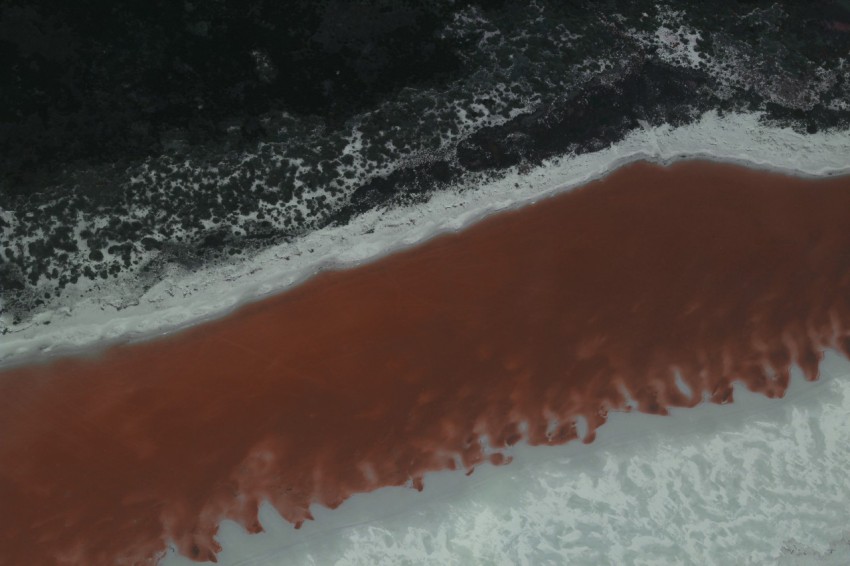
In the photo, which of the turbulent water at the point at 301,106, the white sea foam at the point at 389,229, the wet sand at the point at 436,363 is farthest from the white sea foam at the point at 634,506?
the turbulent water at the point at 301,106

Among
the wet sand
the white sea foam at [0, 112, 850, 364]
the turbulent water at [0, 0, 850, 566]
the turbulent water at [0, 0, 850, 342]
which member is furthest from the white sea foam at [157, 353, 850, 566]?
the turbulent water at [0, 0, 850, 342]

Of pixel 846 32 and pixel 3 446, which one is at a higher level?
pixel 846 32

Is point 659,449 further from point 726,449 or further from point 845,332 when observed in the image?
point 845,332

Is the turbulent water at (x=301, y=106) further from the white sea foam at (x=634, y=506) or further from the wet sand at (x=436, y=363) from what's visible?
the white sea foam at (x=634, y=506)

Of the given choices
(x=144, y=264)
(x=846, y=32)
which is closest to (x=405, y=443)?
(x=144, y=264)

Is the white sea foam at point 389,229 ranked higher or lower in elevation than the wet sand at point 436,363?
higher

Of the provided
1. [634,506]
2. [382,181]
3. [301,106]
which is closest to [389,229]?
[382,181]
